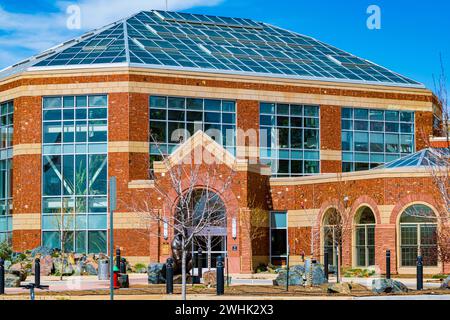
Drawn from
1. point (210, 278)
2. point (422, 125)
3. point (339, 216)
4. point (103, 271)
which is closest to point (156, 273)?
point (210, 278)

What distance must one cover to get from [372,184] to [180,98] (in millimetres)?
13858

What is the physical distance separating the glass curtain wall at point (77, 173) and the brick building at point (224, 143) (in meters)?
0.06

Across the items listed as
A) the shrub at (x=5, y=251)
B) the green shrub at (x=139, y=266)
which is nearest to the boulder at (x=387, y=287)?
the green shrub at (x=139, y=266)

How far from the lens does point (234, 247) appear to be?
156ft

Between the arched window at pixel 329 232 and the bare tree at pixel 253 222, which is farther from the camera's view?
the bare tree at pixel 253 222

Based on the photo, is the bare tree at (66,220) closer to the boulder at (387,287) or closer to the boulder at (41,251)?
the boulder at (41,251)

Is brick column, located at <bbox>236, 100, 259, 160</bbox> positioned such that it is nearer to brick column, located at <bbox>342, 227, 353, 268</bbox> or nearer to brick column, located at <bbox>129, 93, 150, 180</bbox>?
brick column, located at <bbox>129, 93, 150, 180</bbox>

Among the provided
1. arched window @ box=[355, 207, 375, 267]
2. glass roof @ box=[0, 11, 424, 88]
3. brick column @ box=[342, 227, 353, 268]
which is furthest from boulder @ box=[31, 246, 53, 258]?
arched window @ box=[355, 207, 375, 267]

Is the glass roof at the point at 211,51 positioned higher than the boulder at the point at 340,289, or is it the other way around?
the glass roof at the point at 211,51

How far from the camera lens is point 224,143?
55.2 meters

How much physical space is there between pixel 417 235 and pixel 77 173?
19.7 m

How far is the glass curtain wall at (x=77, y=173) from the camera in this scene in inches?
2060

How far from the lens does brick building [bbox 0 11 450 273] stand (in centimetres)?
4622
